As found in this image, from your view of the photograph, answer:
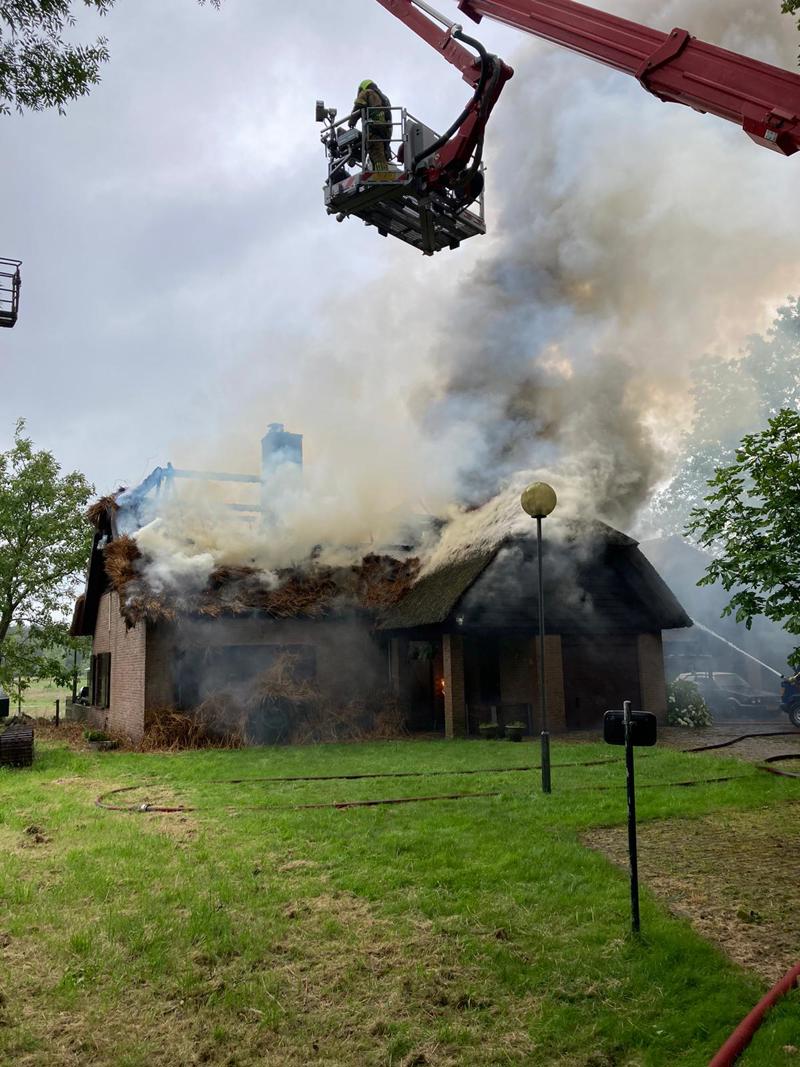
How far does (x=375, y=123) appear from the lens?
9695 mm

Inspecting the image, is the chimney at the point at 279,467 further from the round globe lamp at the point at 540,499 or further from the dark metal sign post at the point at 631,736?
the dark metal sign post at the point at 631,736

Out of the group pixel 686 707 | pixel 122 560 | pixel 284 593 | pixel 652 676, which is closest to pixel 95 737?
pixel 122 560

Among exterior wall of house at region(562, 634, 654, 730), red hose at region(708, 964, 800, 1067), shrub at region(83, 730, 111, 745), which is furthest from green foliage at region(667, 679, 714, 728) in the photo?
red hose at region(708, 964, 800, 1067)

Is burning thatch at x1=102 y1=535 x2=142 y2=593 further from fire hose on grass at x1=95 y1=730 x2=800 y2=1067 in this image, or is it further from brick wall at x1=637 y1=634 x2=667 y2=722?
brick wall at x1=637 y1=634 x2=667 y2=722

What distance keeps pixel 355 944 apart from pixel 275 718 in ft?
40.9

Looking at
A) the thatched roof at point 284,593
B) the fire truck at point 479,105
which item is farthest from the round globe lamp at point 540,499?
the thatched roof at point 284,593

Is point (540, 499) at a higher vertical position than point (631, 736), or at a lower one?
higher

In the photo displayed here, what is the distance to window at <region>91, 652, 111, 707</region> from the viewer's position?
21188mm

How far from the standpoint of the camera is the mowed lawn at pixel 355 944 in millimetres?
4008

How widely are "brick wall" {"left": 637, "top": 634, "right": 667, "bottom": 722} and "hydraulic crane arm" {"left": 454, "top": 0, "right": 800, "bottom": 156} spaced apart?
45.5 feet

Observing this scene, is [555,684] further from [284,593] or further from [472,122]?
[472,122]

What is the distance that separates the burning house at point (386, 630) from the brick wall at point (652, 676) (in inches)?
1.4

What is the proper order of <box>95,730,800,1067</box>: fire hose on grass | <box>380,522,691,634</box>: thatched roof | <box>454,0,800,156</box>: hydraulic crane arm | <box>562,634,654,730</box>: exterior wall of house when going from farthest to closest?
<box>562,634,654,730</box>: exterior wall of house
<box>380,522,691,634</box>: thatched roof
<box>454,0,800,156</box>: hydraulic crane arm
<box>95,730,800,1067</box>: fire hose on grass

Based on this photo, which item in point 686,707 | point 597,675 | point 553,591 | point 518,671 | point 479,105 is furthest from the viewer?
point 597,675
